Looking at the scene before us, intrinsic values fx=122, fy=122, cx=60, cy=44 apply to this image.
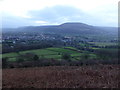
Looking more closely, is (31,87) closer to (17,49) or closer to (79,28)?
(17,49)

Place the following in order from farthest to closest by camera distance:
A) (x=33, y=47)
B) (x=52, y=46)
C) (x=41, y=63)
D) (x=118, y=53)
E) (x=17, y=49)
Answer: (x=52, y=46) < (x=33, y=47) < (x=17, y=49) < (x=41, y=63) < (x=118, y=53)

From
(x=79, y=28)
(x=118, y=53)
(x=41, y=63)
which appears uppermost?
(x=79, y=28)

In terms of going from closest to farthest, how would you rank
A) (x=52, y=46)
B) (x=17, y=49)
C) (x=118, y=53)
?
(x=118, y=53) < (x=17, y=49) < (x=52, y=46)

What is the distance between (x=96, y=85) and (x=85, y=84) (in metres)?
0.27

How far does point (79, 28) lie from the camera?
106 feet

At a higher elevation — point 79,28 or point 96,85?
point 79,28

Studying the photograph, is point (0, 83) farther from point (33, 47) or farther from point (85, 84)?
point (33, 47)

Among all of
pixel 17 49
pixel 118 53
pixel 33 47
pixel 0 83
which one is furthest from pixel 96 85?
pixel 33 47

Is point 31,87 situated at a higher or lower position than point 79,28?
lower

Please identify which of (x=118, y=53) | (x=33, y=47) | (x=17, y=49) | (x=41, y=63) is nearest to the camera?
(x=118, y=53)

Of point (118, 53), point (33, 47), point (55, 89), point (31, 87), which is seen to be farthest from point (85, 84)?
point (33, 47)

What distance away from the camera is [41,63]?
772cm

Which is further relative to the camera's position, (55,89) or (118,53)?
(118,53)

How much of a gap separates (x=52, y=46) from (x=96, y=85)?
46.6ft
